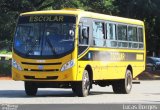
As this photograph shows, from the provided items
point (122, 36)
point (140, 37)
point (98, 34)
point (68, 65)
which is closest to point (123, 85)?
point (122, 36)

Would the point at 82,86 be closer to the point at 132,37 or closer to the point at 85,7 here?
the point at 132,37

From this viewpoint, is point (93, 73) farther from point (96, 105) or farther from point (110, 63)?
point (96, 105)

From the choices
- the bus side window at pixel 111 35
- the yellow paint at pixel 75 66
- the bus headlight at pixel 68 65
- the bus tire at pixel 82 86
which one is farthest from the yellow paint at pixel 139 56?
the bus headlight at pixel 68 65

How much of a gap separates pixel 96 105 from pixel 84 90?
6.58 metres

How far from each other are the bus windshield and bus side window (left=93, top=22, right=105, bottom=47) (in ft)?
5.03

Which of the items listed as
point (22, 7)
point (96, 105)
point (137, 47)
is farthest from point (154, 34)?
point (96, 105)

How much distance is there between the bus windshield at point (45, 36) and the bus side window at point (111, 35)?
2868 mm

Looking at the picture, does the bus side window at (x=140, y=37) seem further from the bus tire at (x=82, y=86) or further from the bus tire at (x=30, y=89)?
the bus tire at (x=30, y=89)

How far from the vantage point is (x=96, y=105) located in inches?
611

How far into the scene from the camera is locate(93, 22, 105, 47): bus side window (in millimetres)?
23094

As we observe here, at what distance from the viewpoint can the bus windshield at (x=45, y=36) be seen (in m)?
21.6

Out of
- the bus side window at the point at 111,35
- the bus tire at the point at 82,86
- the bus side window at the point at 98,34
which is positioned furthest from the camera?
the bus side window at the point at 111,35

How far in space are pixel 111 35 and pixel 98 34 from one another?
4.34ft

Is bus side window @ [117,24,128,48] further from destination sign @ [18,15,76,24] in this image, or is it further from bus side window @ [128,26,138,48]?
destination sign @ [18,15,76,24]
